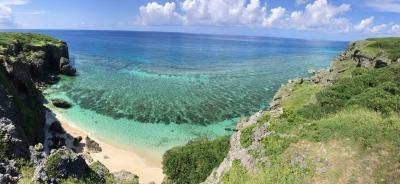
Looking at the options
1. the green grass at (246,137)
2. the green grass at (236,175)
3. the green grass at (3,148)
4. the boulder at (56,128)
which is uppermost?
the green grass at (246,137)

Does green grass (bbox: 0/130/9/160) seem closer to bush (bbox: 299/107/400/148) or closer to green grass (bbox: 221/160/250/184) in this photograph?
green grass (bbox: 221/160/250/184)

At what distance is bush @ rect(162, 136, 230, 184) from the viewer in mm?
34969


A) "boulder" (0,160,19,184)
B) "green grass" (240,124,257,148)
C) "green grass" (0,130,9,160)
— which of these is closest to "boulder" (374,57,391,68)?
"green grass" (240,124,257,148)

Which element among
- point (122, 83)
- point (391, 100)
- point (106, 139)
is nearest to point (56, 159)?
point (106, 139)

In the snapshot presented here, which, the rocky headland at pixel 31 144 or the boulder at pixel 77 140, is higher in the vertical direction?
the rocky headland at pixel 31 144

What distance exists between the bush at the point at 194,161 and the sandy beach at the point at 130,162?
7816 millimetres

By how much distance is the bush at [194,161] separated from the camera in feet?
115

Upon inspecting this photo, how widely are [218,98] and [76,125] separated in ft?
116

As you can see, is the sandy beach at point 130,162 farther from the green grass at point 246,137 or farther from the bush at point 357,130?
the bush at point 357,130

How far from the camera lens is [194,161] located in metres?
36.0

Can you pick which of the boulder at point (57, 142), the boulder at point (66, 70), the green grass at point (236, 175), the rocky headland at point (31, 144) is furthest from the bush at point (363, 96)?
the boulder at point (66, 70)

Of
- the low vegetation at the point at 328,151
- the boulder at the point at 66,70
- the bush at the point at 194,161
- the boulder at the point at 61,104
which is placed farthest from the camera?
the boulder at the point at 66,70

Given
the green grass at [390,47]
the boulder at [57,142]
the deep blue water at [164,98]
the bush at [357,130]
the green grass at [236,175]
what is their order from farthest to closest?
the green grass at [390,47], the deep blue water at [164,98], the boulder at [57,142], the green grass at [236,175], the bush at [357,130]

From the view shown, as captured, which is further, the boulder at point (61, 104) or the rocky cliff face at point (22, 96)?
the boulder at point (61, 104)
